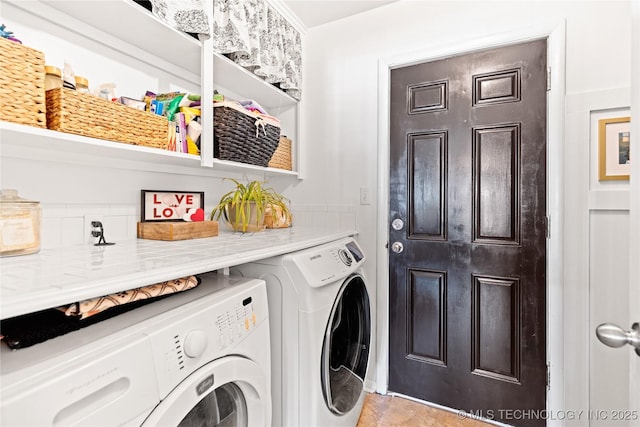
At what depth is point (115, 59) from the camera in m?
1.26

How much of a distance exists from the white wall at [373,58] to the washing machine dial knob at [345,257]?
→ 47 centimetres

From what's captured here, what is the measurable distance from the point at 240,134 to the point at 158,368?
108 cm

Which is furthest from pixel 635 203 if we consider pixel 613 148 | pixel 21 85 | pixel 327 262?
pixel 21 85

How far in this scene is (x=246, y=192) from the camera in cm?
160

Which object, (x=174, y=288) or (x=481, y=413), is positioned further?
(x=481, y=413)

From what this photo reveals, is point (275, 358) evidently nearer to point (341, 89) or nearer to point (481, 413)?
point (481, 413)

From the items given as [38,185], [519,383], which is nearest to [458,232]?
[519,383]

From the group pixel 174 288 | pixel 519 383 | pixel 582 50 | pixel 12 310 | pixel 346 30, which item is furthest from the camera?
pixel 346 30

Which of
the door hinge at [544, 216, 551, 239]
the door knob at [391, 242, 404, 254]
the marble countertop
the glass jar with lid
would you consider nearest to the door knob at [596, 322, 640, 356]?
the marble countertop

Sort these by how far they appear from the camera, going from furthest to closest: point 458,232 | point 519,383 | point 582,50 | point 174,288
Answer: point 458,232
point 519,383
point 582,50
point 174,288

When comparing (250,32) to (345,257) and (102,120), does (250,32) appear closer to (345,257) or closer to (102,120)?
(102,120)

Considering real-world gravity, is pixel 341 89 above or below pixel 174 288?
above

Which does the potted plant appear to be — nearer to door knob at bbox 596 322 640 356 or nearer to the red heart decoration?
the red heart decoration

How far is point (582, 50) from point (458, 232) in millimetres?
1025
